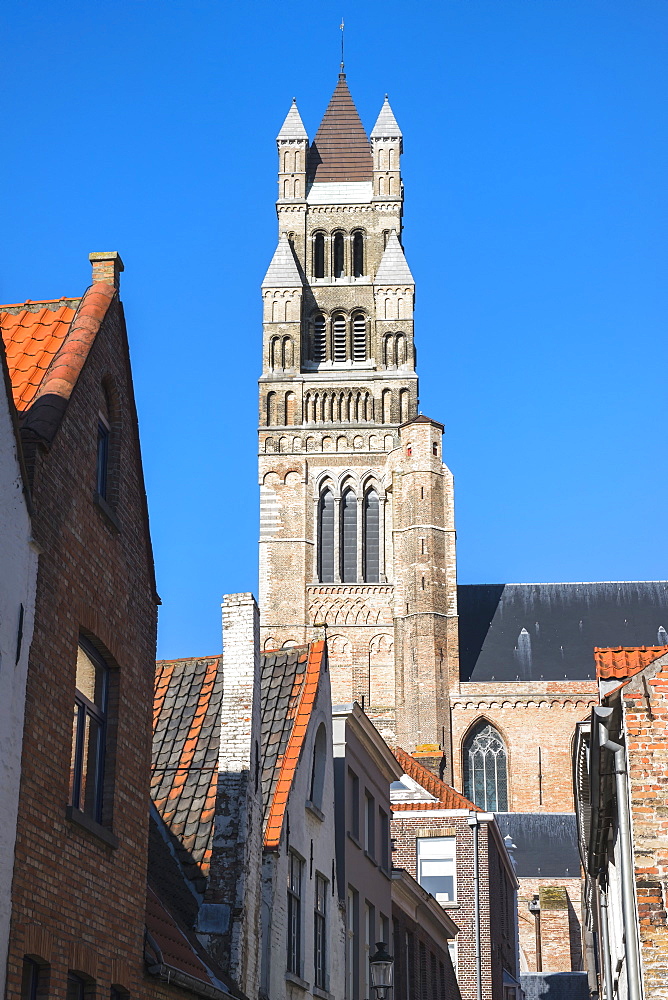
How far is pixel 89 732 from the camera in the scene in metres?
10.0

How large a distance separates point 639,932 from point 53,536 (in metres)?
5.46

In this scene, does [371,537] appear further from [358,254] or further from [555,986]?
[555,986]

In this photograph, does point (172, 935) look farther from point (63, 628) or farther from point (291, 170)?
point (291, 170)

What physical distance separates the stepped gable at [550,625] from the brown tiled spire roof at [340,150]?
20422 mm

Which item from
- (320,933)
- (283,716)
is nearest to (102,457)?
(283,716)

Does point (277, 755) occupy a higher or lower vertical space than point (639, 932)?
higher

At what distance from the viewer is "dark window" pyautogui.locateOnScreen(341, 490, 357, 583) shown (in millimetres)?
58438

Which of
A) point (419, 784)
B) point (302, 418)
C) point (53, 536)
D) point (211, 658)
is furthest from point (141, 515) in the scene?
point (302, 418)

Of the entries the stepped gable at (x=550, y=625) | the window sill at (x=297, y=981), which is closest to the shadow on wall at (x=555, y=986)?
the stepped gable at (x=550, y=625)

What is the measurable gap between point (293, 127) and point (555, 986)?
→ 4097 cm

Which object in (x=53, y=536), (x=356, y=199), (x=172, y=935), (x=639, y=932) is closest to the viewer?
(x=53, y=536)

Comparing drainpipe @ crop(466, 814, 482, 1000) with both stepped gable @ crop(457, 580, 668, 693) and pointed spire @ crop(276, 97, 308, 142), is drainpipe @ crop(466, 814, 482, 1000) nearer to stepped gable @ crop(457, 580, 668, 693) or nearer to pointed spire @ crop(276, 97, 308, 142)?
stepped gable @ crop(457, 580, 668, 693)

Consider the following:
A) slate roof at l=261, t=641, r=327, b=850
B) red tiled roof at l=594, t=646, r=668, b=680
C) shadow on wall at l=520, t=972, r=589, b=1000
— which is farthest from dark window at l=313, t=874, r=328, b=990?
shadow on wall at l=520, t=972, r=589, b=1000

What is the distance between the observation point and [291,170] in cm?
6725
